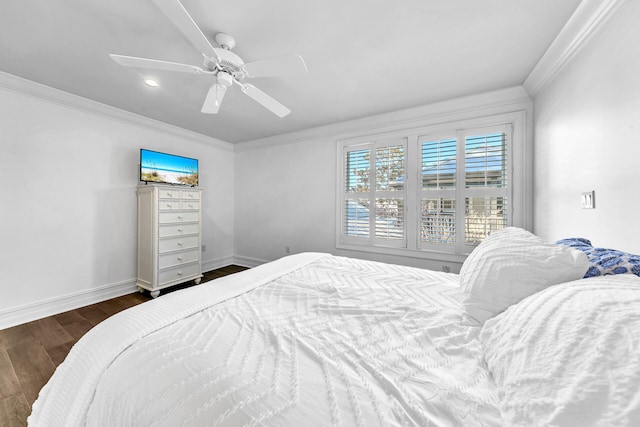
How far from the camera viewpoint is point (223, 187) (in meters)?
4.44

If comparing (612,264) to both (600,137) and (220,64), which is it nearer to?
(600,137)

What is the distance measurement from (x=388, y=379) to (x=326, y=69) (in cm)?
232

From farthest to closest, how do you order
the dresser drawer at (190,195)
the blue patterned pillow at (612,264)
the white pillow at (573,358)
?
1. the dresser drawer at (190,195)
2. the blue patterned pillow at (612,264)
3. the white pillow at (573,358)

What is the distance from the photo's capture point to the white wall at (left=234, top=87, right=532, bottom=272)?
9.64ft

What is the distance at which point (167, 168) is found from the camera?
10.9ft

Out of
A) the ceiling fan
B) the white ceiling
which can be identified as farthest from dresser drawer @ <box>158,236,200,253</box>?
the ceiling fan

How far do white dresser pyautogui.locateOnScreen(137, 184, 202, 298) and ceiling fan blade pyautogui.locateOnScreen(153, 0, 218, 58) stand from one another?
2126 millimetres

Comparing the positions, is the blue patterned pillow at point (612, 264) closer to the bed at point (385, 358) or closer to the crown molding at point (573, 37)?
the bed at point (385, 358)

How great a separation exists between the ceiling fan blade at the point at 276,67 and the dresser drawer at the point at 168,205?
7.29 ft

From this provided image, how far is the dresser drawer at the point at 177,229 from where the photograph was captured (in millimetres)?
3031

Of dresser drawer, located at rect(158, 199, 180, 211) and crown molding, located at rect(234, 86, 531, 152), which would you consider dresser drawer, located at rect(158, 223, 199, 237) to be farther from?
crown molding, located at rect(234, 86, 531, 152)

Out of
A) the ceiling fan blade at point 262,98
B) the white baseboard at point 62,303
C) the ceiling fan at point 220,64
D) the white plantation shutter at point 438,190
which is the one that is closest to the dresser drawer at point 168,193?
the white baseboard at point 62,303

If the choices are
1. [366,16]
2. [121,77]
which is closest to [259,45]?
[366,16]

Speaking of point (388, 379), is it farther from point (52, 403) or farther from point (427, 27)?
point (427, 27)
